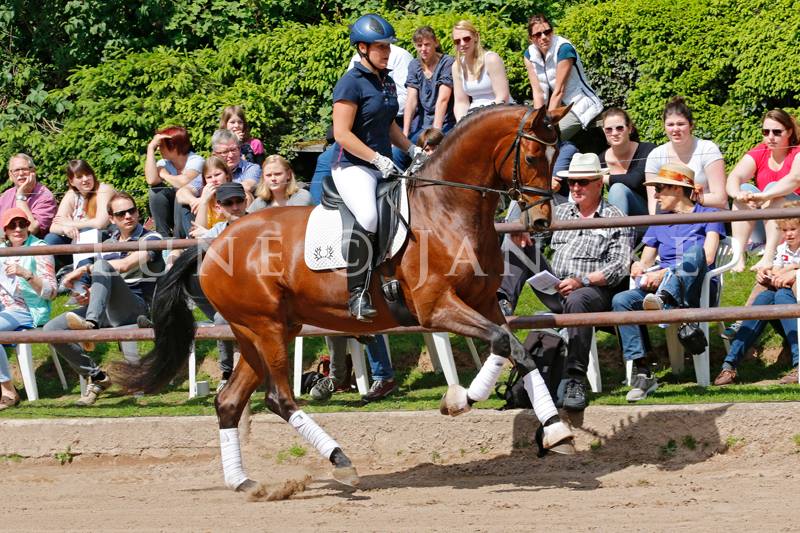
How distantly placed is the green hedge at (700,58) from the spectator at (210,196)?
4.57 m

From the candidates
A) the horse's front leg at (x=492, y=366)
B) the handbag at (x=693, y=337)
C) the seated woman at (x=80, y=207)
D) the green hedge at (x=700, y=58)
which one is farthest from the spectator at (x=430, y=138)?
the green hedge at (x=700, y=58)

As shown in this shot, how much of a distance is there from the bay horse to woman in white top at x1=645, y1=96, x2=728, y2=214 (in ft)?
8.17

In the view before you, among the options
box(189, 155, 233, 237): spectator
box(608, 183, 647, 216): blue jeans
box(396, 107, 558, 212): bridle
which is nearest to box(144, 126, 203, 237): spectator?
box(189, 155, 233, 237): spectator

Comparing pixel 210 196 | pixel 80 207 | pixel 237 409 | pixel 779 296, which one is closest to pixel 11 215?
pixel 80 207

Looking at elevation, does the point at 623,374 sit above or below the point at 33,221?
below

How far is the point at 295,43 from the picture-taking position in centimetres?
1438

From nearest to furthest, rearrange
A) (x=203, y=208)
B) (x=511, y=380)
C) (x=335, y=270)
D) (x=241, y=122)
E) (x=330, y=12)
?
(x=335, y=270)
(x=511, y=380)
(x=203, y=208)
(x=241, y=122)
(x=330, y=12)

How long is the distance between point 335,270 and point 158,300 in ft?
4.82

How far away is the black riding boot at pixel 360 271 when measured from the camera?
316 inches

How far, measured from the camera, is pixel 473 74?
448 inches

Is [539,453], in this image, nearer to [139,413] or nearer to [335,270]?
[335,270]

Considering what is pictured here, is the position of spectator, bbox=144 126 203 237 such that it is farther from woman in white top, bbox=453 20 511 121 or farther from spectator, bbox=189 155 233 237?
woman in white top, bbox=453 20 511 121

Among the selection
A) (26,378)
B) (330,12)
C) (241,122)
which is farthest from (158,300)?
(330,12)

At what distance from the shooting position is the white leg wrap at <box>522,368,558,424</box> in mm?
7809
